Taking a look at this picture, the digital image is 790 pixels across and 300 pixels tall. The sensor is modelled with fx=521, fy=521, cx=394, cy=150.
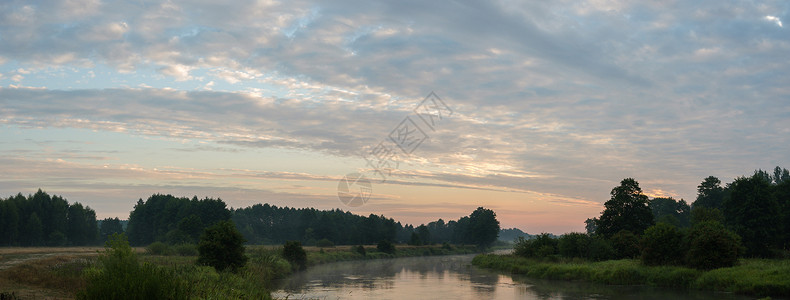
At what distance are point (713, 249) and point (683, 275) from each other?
10.2 feet

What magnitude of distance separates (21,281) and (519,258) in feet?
194

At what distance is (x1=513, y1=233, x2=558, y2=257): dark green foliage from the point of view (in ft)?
225

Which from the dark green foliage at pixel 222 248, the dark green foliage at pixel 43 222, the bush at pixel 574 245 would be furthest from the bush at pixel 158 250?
the bush at pixel 574 245

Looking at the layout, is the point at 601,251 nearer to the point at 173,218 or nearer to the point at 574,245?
the point at 574,245

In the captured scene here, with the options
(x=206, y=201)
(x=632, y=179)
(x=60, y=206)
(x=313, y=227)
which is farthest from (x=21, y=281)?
(x=313, y=227)

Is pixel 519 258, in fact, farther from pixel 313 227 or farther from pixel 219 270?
pixel 313 227

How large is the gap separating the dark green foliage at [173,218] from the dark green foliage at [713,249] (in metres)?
80.4

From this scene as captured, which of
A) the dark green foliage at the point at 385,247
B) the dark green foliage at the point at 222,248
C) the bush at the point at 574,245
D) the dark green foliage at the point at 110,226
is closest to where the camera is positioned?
the dark green foliage at the point at 222,248

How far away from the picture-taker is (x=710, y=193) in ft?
347

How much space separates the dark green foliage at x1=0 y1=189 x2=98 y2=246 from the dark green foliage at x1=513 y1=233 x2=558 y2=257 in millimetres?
93029

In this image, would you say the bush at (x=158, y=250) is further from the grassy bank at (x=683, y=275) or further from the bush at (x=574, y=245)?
the bush at (x=574, y=245)

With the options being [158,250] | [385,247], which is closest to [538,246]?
[158,250]

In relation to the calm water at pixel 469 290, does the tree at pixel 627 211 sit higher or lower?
higher

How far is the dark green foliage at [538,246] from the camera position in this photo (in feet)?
225
